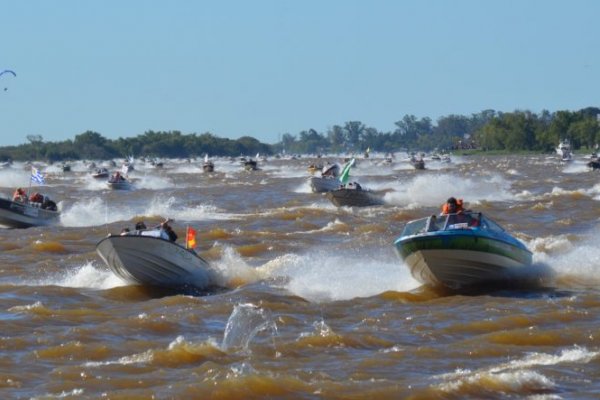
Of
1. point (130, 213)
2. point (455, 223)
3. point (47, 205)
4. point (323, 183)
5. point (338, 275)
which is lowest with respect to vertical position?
point (130, 213)

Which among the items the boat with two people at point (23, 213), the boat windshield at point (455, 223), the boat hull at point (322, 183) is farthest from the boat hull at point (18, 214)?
the boat hull at point (322, 183)

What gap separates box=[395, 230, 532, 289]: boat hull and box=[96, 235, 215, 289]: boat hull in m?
4.76

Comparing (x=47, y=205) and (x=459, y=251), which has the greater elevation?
(x=459, y=251)

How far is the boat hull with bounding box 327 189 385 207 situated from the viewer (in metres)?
56.3

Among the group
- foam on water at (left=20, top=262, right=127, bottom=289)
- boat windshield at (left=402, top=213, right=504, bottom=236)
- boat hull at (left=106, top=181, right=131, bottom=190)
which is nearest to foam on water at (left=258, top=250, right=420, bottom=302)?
boat windshield at (left=402, top=213, right=504, bottom=236)

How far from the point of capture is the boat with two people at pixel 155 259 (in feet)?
88.0

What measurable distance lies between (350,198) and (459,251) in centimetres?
3125

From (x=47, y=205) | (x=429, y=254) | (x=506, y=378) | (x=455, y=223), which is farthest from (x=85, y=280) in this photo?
(x=47, y=205)

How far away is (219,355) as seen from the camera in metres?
18.9

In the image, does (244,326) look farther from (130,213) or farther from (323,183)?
(323,183)

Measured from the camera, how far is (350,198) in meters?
56.5

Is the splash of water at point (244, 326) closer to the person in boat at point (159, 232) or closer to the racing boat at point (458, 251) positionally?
the racing boat at point (458, 251)

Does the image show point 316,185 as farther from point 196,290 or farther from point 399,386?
point 399,386

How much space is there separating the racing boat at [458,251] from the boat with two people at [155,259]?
15.5ft
